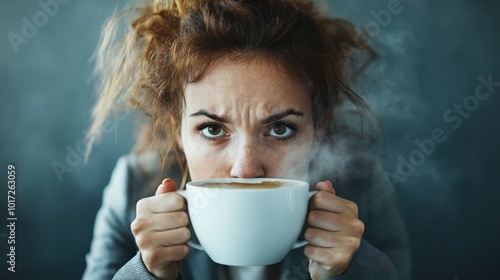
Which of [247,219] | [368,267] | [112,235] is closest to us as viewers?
[247,219]

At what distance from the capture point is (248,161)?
68 centimetres

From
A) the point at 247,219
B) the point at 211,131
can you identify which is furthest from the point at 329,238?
the point at 211,131

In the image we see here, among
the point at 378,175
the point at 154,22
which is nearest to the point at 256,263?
the point at 378,175

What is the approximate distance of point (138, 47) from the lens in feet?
2.71

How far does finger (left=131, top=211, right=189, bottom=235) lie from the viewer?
0.59 meters

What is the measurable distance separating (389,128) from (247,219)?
0.36 metres

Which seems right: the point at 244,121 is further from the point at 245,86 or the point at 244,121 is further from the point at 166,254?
the point at 166,254

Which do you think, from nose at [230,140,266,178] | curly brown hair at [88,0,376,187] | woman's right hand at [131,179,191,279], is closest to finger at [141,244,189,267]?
woman's right hand at [131,179,191,279]

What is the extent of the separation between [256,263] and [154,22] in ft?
A: 1.42

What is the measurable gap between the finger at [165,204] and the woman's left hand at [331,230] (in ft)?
0.49

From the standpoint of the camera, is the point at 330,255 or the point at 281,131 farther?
the point at 281,131

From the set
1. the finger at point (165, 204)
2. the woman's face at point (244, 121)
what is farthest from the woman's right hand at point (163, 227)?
the woman's face at point (244, 121)

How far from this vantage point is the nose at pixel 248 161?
67cm

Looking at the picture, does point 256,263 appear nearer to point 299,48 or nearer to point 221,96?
point 221,96
